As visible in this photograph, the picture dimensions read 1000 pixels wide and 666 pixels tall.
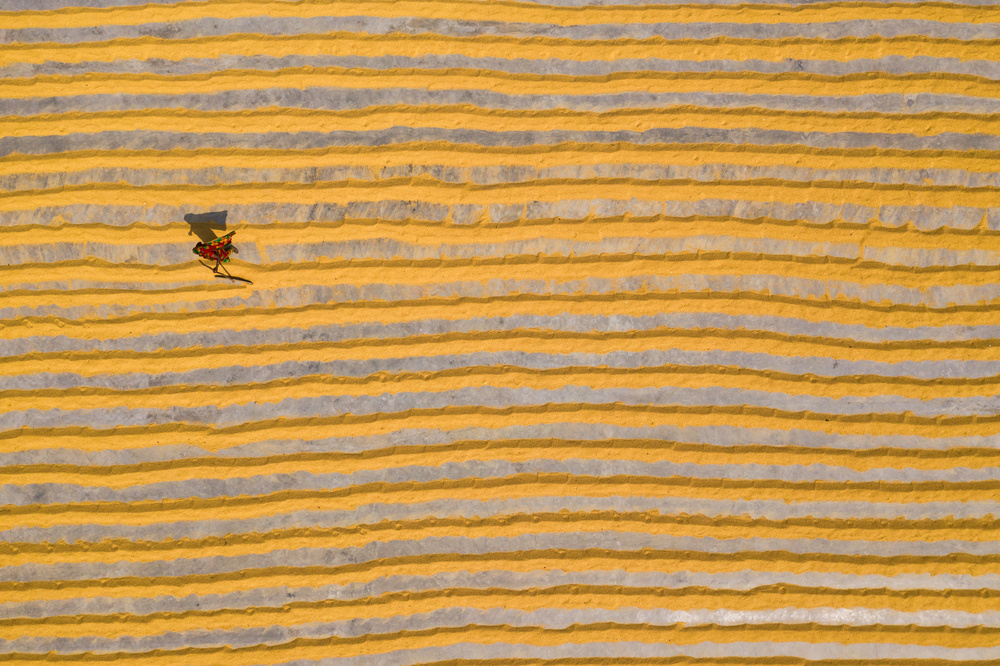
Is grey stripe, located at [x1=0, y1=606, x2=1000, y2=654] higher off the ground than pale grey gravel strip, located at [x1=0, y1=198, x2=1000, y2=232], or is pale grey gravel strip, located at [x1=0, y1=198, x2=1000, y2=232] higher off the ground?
pale grey gravel strip, located at [x1=0, y1=198, x2=1000, y2=232]

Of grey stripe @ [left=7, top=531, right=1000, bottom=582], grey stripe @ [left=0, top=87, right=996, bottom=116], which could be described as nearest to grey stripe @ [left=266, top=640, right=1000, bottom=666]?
grey stripe @ [left=7, top=531, right=1000, bottom=582]

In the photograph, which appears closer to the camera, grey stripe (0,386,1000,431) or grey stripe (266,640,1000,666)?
grey stripe (266,640,1000,666)

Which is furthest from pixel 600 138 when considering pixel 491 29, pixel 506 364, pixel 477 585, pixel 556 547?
pixel 477 585

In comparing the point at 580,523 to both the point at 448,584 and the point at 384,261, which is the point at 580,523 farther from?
the point at 384,261

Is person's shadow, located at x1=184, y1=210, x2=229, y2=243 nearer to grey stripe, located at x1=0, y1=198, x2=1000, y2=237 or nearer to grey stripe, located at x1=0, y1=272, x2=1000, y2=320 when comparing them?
grey stripe, located at x1=0, y1=198, x2=1000, y2=237

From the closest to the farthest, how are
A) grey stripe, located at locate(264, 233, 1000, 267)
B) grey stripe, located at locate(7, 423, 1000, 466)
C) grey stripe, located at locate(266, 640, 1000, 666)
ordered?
grey stripe, located at locate(266, 640, 1000, 666)
grey stripe, located at locate(7, 423, 1000, 466)
grey stripe, located at locate(264, 233, 1000, 267)

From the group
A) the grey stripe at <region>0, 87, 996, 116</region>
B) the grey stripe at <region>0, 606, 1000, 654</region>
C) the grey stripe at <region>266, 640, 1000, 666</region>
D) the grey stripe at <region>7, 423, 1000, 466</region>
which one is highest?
the grey stripe at <region>0, 87, 996, 116</region>

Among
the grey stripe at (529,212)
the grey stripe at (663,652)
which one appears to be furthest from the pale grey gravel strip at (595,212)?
the grey stripe at (663,652)

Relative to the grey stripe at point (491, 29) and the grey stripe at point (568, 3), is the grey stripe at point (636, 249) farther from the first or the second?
the grey stripe at point (568, 3)

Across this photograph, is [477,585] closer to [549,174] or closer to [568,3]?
[549,174]
